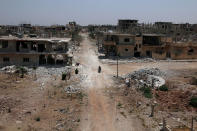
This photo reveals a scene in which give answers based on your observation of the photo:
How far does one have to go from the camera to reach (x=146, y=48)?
215ft

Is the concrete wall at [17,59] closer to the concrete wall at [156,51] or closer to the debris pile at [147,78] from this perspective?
the debris pile at [147,78]

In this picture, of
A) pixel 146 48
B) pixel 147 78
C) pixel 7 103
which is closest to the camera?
pixel 7 103

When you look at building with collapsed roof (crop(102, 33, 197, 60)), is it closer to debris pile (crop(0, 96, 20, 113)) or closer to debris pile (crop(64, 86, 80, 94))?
debris pile (crop(64, 86, 80, 94))

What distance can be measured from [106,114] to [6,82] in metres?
19.4

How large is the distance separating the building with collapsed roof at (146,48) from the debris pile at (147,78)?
54.6 feet

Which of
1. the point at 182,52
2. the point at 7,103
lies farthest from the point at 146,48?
the point at 7,103

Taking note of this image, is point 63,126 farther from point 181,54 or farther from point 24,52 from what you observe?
point 181,54

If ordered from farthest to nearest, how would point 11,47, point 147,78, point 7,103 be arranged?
point 11,47, point 147,78, point 7,103

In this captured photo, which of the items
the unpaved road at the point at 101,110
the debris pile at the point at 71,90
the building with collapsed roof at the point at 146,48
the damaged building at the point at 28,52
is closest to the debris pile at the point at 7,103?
the debris pile at the point at 71,90

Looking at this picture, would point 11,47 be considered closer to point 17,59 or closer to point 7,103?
point 17,59

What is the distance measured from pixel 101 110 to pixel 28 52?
24.9 metres

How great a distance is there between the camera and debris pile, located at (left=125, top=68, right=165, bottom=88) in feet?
135

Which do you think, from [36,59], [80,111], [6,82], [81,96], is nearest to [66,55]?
[36,59]

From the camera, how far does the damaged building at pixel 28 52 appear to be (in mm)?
52438
